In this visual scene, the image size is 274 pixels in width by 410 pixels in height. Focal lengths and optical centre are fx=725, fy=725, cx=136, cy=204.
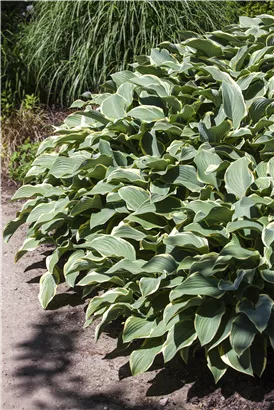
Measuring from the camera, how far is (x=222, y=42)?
5.29 meters

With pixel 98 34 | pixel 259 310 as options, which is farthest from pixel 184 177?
pixel 98 34

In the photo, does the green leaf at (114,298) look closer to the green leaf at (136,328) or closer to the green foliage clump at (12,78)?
the green leaf at (136,328)

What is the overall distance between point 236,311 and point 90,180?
146cm

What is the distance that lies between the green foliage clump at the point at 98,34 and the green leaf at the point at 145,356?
3.39m

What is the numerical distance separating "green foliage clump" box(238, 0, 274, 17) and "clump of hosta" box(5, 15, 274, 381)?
225 cm

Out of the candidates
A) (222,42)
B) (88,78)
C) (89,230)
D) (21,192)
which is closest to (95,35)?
(88,78)

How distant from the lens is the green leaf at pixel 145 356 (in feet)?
11.5

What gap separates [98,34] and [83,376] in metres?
3.70

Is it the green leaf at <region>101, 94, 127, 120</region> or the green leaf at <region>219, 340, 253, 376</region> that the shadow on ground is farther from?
the green leaf at <region>101, 94, 127, 120</region>

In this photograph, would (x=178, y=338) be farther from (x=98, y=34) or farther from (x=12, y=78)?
(x=12, y=78)

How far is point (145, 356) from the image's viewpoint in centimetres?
354

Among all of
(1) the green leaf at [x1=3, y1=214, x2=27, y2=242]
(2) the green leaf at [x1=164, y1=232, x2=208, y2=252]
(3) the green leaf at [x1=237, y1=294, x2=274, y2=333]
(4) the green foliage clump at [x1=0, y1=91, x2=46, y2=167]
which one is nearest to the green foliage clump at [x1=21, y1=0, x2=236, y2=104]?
(4) the green foliage clump at [x1=0, y1=91, x2=46, y2=167]

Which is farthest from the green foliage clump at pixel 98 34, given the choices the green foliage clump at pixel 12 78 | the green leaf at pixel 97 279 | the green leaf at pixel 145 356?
the green leaf at pixel 145 356

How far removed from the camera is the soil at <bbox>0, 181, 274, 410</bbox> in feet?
11.6
